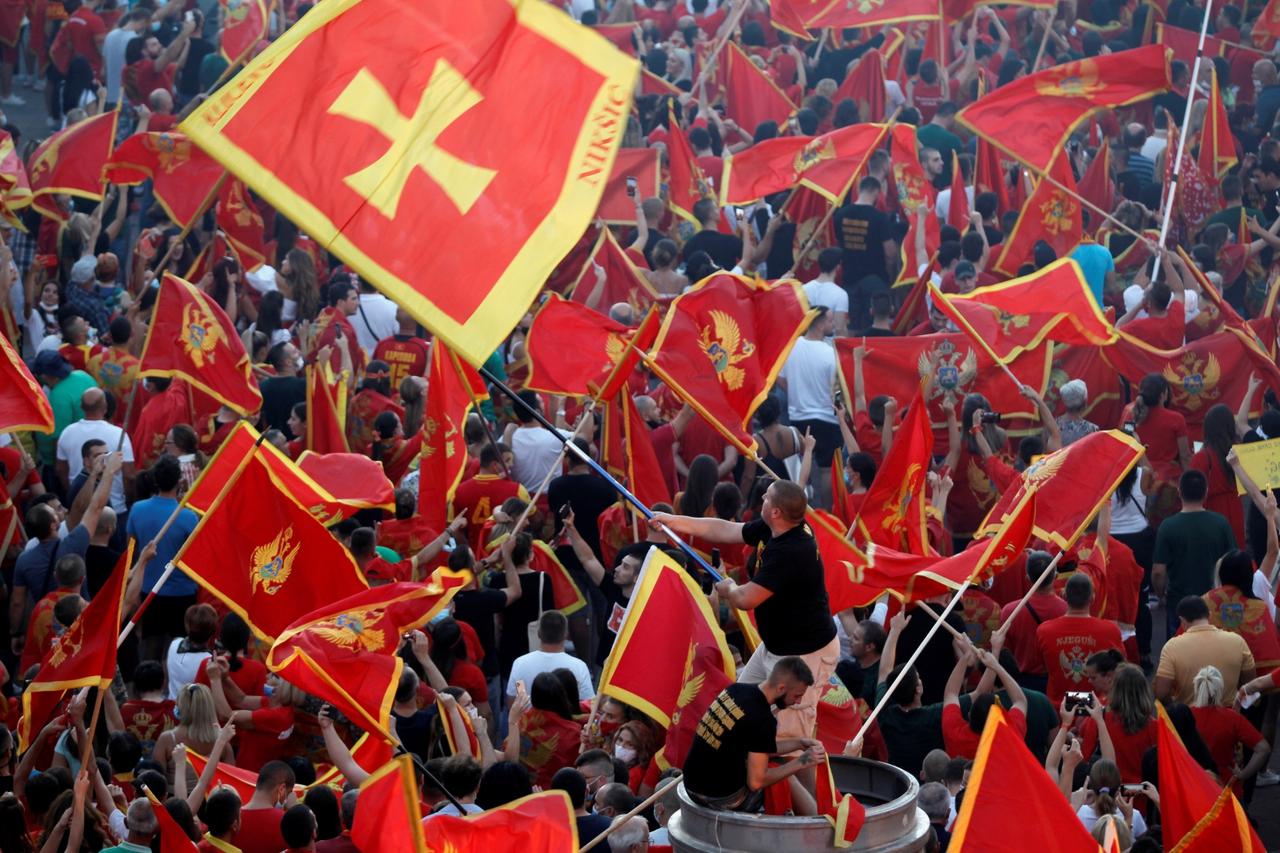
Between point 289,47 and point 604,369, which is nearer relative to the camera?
point 289,47

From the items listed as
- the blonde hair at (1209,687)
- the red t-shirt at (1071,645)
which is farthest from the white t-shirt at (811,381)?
the blonde hair at (1209,687)

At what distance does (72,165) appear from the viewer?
17859 mm

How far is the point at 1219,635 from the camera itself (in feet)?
36.3

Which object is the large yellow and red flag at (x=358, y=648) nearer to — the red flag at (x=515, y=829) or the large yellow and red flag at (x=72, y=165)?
the red flag at (x=515, y=829)

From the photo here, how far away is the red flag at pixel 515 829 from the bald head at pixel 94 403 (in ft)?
19.9

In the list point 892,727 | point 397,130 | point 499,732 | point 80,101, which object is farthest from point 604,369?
point 80,101

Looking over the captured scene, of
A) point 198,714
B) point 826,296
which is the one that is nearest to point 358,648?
point 198,714

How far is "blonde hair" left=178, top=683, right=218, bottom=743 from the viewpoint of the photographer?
9.92 metres

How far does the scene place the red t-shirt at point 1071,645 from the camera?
11000 millimetres

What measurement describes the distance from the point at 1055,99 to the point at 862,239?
2.08 metres

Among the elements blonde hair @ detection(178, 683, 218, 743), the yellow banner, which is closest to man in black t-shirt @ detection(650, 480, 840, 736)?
blonde hair @ detection(178, 683, 218, 743)

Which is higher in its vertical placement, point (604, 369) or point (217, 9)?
point (604, 369)

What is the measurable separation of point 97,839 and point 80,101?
15.8 m

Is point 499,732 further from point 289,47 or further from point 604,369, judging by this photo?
point 289,47
